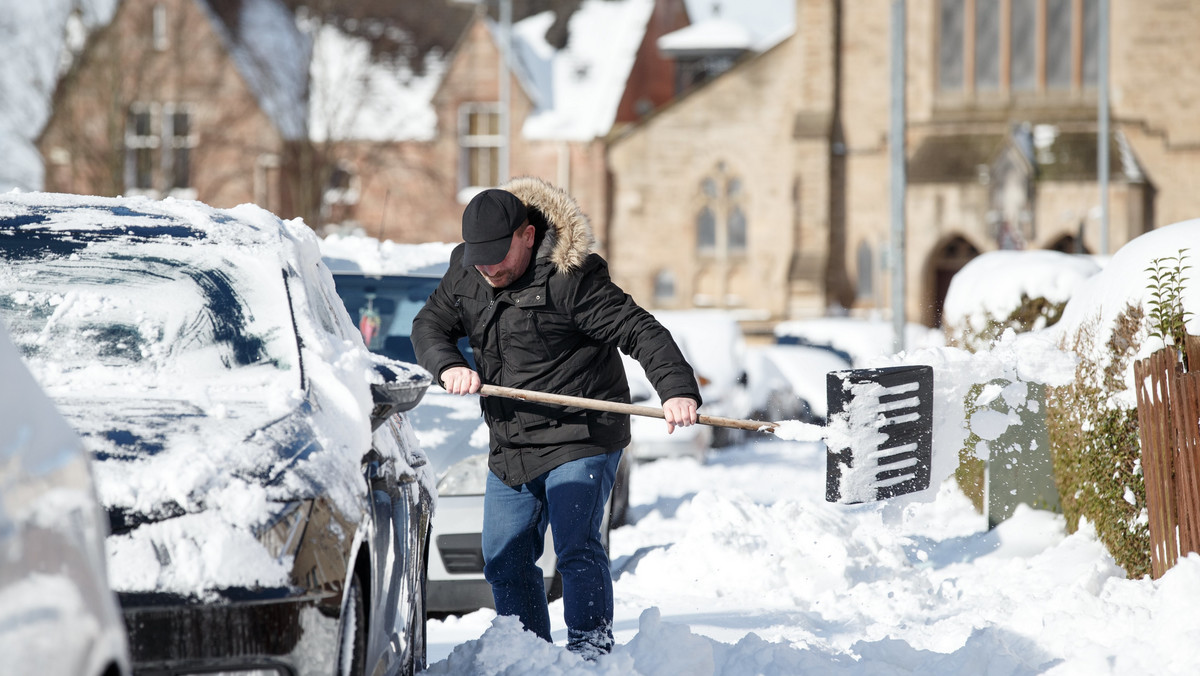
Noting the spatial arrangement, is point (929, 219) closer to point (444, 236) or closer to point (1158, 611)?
point (444, 236)

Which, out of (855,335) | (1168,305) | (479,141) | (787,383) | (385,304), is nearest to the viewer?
(1168,305)

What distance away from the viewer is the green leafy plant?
5.48 m

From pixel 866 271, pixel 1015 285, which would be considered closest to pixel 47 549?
pixel 1015 285

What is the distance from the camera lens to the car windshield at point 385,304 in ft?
23.8

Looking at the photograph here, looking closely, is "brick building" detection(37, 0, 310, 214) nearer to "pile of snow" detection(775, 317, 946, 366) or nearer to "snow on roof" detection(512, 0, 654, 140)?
"snow on roof" detection(512, 0, 654, 140)

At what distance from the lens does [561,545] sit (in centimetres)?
461

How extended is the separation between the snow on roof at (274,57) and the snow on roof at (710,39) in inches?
408

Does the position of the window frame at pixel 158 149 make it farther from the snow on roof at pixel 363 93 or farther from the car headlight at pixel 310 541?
the car headlight at pixel 310 541

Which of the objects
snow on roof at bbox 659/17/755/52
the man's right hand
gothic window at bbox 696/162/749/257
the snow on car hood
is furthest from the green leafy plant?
snow on roof at bbox 659/17/755/52

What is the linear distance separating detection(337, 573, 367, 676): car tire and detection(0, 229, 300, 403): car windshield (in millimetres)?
583

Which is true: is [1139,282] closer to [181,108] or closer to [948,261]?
[948,261]

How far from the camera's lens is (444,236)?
37.6 meters

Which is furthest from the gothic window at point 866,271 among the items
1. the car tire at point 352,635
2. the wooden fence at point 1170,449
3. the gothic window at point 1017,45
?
the car tire at point 352,635

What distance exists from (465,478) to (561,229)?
182 cm
